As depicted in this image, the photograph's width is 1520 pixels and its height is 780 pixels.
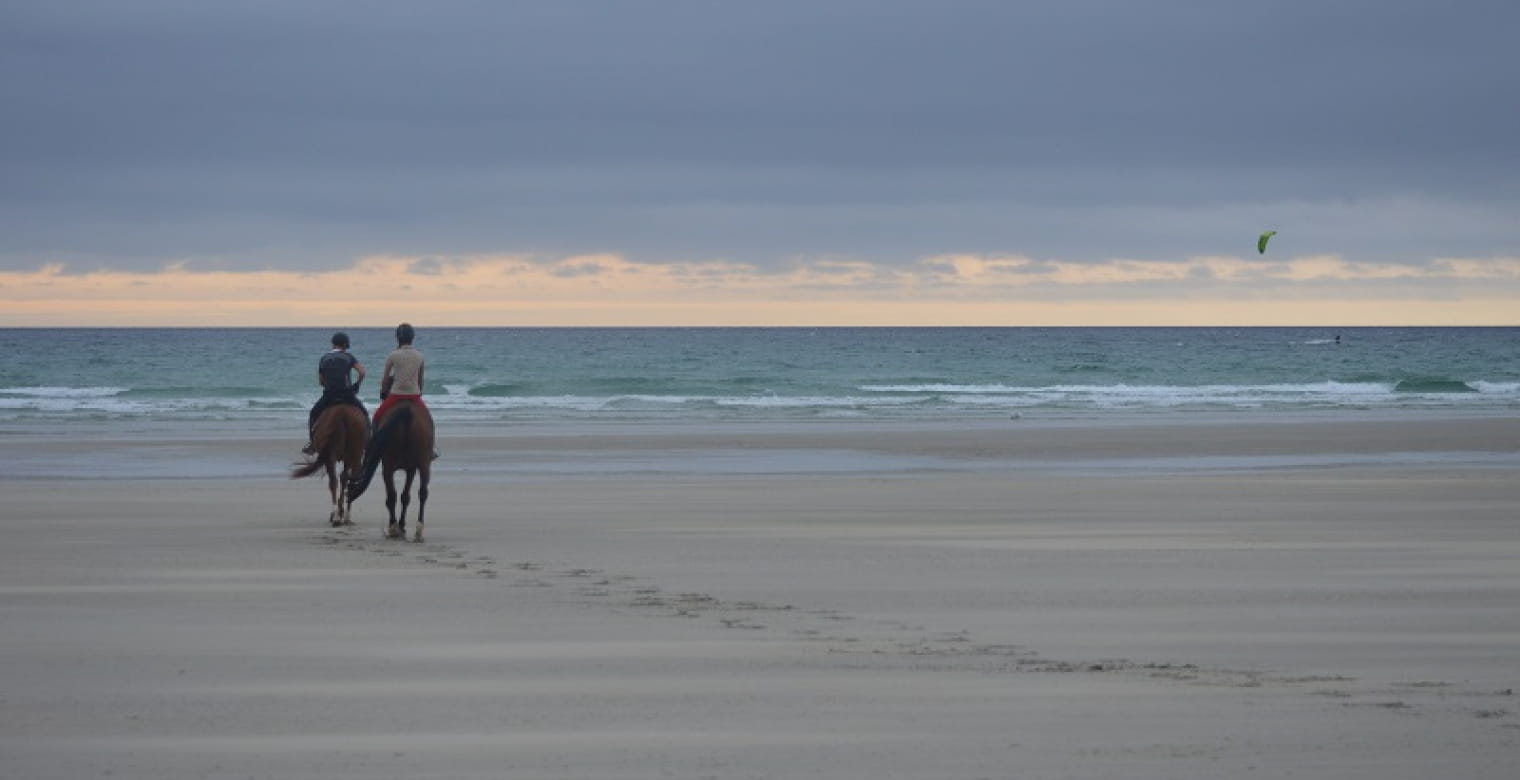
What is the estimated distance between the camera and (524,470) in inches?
854

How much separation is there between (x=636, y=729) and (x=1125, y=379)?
5629cm

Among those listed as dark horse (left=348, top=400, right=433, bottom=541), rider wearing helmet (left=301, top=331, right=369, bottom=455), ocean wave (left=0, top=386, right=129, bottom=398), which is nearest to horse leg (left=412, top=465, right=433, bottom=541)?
dark horse (left=348, top=400, right=433, bottom=541)

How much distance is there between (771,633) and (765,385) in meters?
45.7

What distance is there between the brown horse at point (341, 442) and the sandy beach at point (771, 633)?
451 millimetres

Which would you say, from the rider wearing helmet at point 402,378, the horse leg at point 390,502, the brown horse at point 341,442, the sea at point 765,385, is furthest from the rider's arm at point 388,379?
the sea at point 765,385

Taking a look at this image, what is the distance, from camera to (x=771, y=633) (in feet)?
29.5

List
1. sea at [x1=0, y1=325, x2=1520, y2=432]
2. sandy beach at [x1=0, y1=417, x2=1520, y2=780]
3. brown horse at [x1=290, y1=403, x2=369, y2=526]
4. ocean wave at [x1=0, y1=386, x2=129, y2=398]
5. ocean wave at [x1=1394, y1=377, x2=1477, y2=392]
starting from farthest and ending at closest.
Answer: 1. ocean wave at [x1=1394, y1=377, x2=1477, y2=392]
2. ocean wave at [x1=0, y1=386, x2=129, y2=398]
3. sea at [x1=0, y1=325, x2=1520, y2=432]
4. brown horse at [x1=290, y1=403, x2=369, y2=526]
5. sandy beach at [x1=0, y1=417, x2=1520, y2=780]

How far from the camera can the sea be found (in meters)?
38.1

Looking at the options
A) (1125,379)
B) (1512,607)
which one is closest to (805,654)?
(1512,607)

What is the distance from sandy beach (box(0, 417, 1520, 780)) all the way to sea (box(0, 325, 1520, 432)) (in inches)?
747

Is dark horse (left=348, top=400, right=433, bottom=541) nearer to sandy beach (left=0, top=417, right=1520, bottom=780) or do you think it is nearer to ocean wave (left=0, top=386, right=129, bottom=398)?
sandy beach (left=0, top=417, right=1520, bottom=780)

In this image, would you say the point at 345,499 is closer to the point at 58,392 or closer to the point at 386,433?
the point at 386,433

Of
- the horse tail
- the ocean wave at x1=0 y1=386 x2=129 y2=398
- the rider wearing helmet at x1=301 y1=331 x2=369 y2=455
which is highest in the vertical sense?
the rider wearing helmet at x1=301 y1=331 x2=369 y2=455

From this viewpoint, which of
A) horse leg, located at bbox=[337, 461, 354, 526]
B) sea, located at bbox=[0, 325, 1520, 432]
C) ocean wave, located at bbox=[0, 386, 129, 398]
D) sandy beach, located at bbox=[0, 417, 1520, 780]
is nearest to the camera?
sandy beach, located at bbox=[0, 417, 1520, 780]
